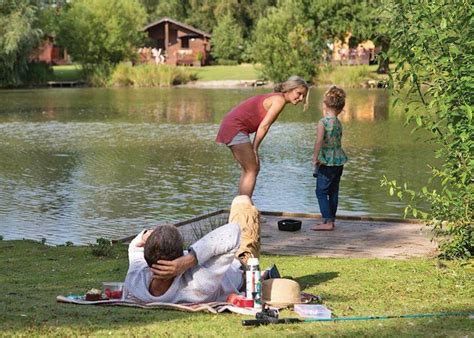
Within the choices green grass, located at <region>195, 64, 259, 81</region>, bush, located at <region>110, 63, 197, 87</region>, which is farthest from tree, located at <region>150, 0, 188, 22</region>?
bush, located at <region>110, 63, 197, 87</region>

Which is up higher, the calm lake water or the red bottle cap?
the red bottle cap

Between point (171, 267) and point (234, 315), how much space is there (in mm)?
474

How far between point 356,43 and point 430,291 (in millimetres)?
54419

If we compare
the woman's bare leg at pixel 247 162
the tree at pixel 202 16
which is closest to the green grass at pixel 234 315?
the woman's bare leg at pixel 247 162

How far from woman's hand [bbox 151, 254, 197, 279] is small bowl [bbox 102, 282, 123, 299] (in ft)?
1.68

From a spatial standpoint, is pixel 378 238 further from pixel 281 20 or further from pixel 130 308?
pixel 281 20

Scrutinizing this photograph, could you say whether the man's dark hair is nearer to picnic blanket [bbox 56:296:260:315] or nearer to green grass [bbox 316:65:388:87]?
picnic blanket [bbox 56:296:260:315]

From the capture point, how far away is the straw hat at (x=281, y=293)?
631 centimetres

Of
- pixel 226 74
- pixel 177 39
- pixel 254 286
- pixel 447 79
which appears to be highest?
pixel 447 79

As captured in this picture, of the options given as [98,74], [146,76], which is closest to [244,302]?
[146,76]

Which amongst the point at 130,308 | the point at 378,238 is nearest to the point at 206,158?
the point at 378,238

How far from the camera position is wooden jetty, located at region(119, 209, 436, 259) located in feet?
29.0

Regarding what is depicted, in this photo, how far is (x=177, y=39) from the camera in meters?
77.2

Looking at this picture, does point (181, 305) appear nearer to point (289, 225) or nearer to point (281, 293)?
point (281, 293)
